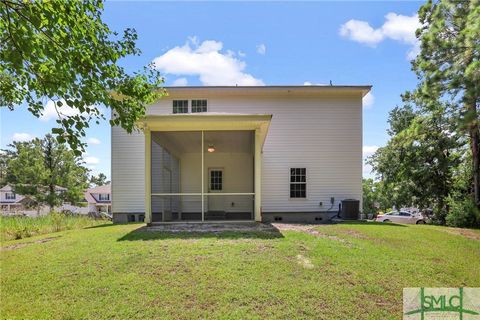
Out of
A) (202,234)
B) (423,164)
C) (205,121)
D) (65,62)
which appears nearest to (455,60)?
(205,121)

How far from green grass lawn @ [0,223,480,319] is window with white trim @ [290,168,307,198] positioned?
6344 millimetres

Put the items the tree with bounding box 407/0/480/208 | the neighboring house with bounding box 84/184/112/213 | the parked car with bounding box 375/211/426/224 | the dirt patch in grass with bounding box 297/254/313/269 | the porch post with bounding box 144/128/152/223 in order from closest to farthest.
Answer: the dirt patch in grass with bounding box 297/254/313/269, the tree with bounding box 407/0/480/208, the porch post with bounding box 144/128/152/223, the parked car with bounding box 375/211/426/224, the neighboring house with bounding box 84/184/112/213

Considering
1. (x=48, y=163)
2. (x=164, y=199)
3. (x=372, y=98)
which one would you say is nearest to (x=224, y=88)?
(x=164, y=199)

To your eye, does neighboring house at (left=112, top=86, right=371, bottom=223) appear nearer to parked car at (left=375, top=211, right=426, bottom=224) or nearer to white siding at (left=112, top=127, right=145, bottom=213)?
white siding at (left=112, top=127, right=145, bottom=213)

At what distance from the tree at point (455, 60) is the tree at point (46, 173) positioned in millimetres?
22811

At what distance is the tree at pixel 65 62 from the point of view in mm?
3793

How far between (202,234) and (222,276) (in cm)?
304

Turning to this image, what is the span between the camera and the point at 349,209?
1360 cm

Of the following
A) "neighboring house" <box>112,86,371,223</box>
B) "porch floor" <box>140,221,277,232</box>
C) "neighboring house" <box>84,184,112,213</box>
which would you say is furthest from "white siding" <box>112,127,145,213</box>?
"neighboring house" <box>84,184,112,213</box>

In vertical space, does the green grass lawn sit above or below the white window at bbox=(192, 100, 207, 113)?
below

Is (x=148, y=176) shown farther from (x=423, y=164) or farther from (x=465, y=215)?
(x=423, y=164)

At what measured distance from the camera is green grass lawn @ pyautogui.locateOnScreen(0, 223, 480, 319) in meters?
4.35

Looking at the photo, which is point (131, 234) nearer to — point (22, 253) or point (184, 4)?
point (22, 253)

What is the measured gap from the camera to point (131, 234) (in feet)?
27.8
